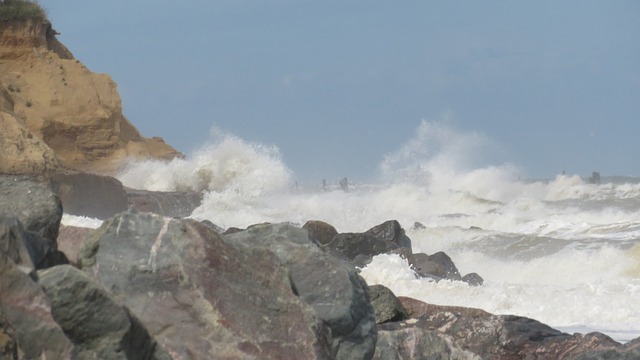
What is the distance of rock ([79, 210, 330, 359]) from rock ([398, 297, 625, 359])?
1.40 metres

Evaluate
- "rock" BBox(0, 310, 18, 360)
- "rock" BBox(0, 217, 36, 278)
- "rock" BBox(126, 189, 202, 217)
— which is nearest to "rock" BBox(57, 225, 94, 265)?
"rock" BBox(0, 217, 36, 278)

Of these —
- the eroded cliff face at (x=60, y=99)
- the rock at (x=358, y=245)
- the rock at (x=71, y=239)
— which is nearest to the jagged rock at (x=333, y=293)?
the rock at (x=71, y=239)

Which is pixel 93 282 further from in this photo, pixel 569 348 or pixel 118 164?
pixel 118 164

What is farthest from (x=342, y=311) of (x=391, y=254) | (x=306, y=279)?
(x=391, y=254)

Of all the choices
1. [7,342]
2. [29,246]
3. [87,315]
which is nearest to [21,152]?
[29,246]

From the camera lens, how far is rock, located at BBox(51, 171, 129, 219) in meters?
18.2

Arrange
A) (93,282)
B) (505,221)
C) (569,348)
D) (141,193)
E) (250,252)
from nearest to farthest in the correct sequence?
(93,282), (250,252), (569,348), (141,193), (505,221)

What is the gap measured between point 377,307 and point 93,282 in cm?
337

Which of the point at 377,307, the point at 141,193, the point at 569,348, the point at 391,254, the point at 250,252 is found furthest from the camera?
the point at 141,193

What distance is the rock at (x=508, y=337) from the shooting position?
6156 mm

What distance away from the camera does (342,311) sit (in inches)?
198

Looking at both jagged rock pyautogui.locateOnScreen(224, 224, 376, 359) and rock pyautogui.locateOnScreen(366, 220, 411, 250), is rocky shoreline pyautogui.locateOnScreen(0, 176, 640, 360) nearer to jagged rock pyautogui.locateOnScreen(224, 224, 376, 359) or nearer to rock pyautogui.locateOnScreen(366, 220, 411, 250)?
jagged rock pyautogui.locateOnScreen(224, 224, 376, 359)

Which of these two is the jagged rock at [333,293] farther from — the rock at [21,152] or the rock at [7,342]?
the rock at [21,152]

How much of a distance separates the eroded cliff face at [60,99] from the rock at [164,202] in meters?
2.20
